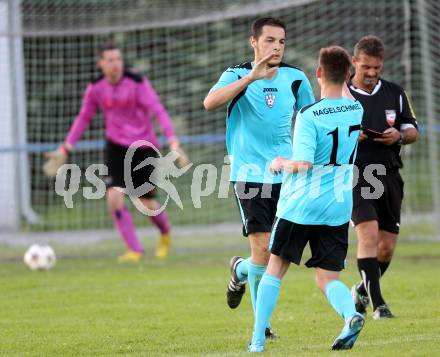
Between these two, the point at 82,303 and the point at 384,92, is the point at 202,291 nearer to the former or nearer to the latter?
the point at 82,303

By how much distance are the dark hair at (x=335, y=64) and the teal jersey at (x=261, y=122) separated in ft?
3.30

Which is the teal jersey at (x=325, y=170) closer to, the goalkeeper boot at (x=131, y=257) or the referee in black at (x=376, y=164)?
the referee in black at (x=376, y=164)

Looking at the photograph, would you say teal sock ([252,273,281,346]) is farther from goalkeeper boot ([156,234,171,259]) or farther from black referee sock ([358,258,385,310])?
goalkeeper boot ([156,234,171,259])

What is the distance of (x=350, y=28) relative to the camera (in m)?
16.0

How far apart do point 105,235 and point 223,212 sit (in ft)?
6.53

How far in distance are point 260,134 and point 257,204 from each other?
1.64 ft

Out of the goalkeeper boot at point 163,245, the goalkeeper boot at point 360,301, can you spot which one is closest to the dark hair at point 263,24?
the goalkeeper boot at point 360,301

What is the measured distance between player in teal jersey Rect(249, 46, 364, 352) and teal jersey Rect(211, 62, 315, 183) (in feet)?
2.88

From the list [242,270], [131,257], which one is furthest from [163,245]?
[242,270]

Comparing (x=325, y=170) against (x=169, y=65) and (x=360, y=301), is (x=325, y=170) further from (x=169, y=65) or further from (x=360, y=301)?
(x=169, y=65)

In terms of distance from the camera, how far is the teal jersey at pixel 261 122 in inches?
291

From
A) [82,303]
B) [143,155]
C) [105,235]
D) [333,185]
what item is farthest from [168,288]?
[105,235]

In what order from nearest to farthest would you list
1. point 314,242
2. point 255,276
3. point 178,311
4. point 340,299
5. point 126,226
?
point 340,299, point 314,242, point 255,276, point 178,311, point 126,226

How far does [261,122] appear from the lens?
7402 millimetres
